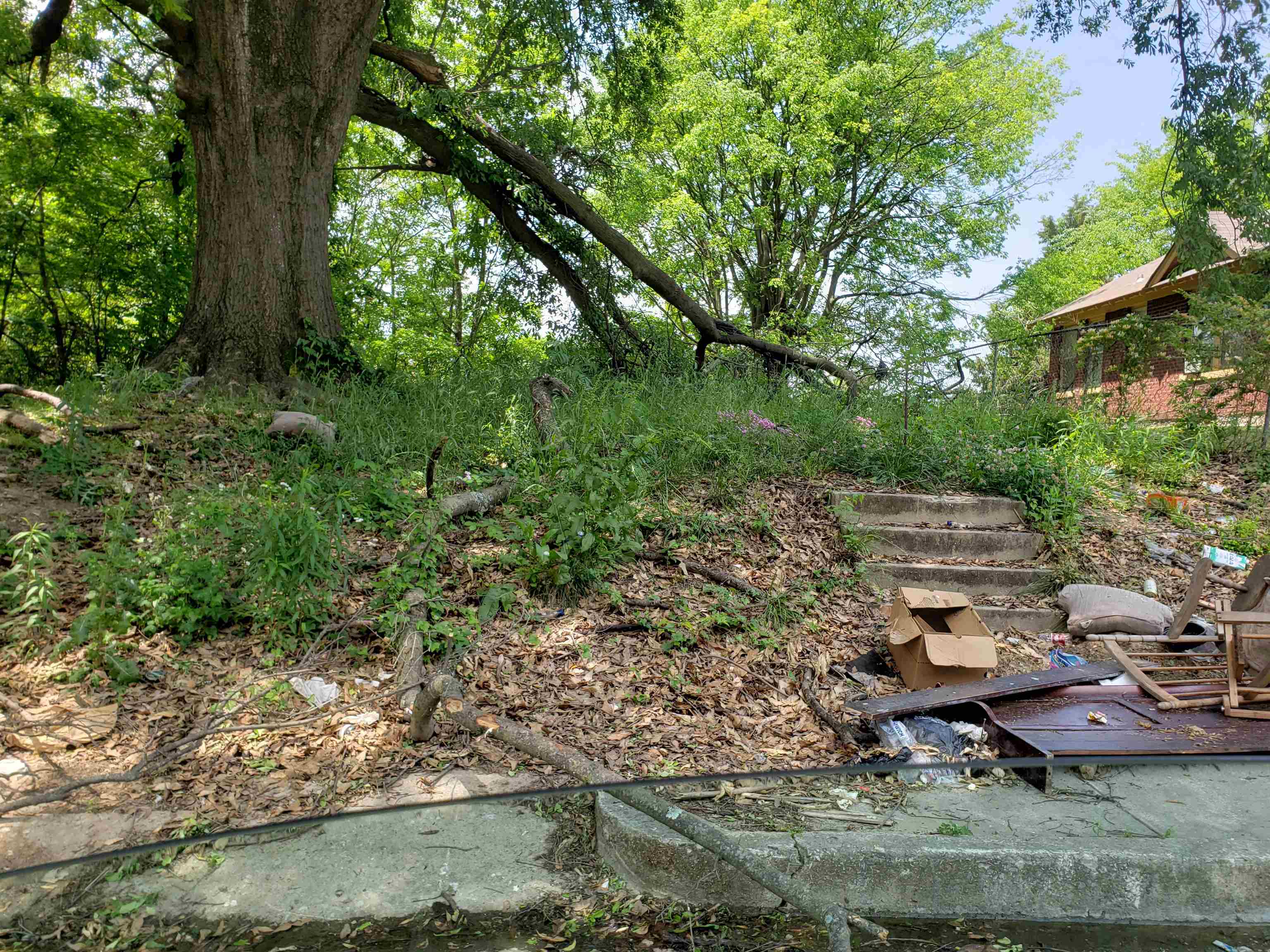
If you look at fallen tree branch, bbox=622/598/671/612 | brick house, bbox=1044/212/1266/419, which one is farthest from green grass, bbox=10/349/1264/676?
brick house, bbox=1044/212/1266/419

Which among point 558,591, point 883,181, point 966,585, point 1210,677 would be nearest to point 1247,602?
point 1210,677

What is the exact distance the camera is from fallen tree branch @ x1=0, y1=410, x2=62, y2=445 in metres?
4.57

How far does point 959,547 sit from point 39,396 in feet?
19.9

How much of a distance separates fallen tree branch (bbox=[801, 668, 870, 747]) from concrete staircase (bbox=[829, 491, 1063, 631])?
4.94 ft

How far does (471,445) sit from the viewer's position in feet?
17.9

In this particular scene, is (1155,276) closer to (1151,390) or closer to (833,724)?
(1151,390)

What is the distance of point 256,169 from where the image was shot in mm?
6430

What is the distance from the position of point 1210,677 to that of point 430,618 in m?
3.67

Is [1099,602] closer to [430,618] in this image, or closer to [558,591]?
[558,591]

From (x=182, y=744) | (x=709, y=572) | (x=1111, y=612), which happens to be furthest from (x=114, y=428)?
(x=1111, y=612)

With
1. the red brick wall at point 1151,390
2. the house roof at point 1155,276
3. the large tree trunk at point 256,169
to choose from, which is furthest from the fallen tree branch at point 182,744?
the red brick wall at point 1151,390

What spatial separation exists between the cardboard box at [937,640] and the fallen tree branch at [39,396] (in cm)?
489

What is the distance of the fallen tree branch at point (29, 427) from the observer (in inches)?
180

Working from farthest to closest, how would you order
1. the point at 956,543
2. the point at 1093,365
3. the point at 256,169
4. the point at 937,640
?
the point at 1093,365 < the point at 256,169 < the point at 956,543 < the point at 937,640
